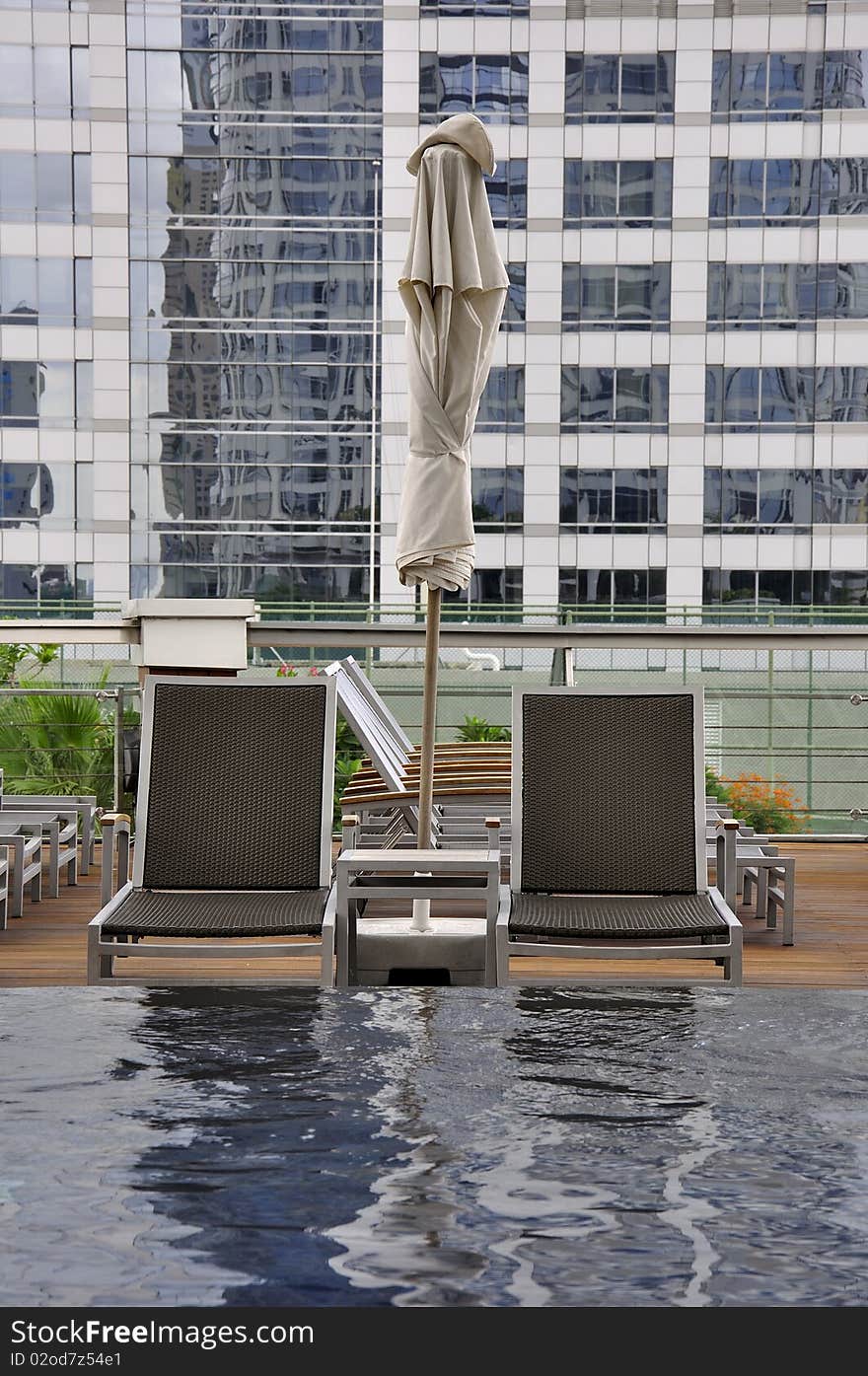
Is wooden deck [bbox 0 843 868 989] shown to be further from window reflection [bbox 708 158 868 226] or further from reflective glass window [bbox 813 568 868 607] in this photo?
window reflection [bbox 708 158 868 226]

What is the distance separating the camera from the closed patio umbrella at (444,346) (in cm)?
269

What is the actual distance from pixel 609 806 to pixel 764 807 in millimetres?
3264

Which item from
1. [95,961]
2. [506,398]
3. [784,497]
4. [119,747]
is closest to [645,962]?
[95,961]

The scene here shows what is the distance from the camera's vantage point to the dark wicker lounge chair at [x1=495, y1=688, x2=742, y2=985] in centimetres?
281

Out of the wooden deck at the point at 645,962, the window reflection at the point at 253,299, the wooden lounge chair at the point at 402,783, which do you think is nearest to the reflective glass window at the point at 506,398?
the window reflection at the point at 253,299

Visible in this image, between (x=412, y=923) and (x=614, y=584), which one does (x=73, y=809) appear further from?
(x=614, y=584)

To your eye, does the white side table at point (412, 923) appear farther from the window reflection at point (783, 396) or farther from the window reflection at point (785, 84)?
the window reflection at point (785, 84)

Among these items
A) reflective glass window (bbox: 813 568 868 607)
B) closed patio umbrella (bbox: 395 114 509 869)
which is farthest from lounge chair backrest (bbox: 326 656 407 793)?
reflective glass window (bbox: 813 568 868 607)

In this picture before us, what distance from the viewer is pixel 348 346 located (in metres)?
28.3

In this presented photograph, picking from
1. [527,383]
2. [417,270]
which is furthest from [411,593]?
[417,270]

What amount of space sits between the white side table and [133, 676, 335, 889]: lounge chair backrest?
26 cm

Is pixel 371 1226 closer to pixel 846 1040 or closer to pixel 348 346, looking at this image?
pixel 846 1040

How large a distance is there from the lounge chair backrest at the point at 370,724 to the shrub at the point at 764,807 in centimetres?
163

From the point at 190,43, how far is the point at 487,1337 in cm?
3137
